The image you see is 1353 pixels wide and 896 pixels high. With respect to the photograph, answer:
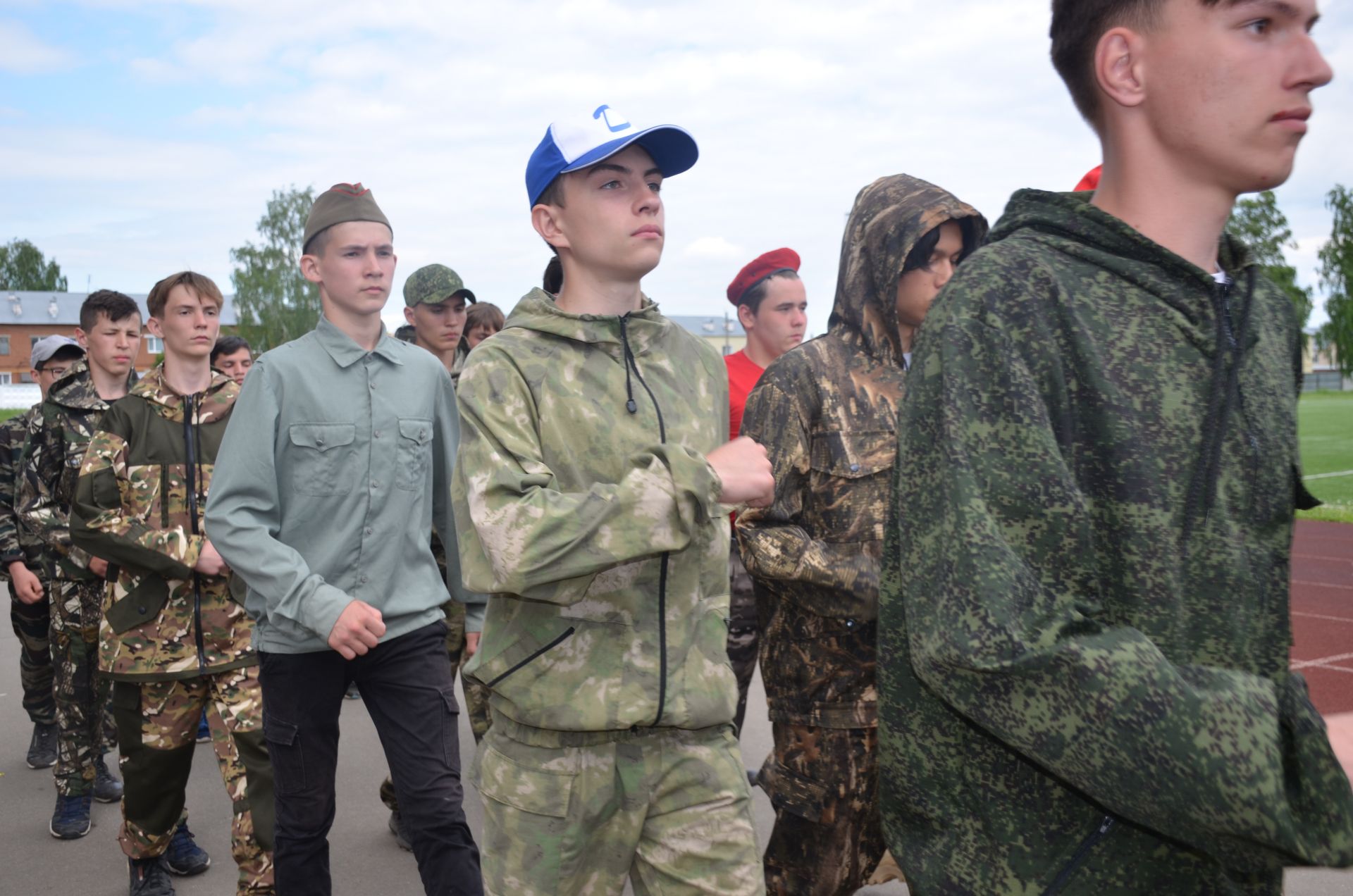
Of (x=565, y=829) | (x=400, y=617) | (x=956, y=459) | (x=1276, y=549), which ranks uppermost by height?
(x=956, y=459)

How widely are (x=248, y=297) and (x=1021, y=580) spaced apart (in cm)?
6037

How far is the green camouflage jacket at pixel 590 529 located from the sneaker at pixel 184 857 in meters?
2.92

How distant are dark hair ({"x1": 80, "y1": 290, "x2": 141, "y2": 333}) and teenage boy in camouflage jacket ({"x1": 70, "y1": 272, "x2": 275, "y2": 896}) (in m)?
1.53

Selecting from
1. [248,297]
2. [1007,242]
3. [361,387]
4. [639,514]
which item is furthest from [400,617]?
[248,297]

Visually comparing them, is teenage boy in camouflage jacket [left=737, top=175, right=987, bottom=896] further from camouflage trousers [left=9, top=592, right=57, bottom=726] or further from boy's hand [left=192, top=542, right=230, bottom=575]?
camouflage trousers [left=9, top=592, right=57, bottom=726]

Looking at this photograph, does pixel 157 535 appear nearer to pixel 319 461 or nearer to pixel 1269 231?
pixel 319 461

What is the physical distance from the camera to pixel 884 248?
3.42 meters

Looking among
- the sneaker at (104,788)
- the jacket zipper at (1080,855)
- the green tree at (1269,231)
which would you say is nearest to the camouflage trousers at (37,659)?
the sneaker at (104,788)

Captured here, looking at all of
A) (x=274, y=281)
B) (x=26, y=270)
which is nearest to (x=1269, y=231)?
(x=274, y=281)

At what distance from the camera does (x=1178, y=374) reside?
53.6 inches

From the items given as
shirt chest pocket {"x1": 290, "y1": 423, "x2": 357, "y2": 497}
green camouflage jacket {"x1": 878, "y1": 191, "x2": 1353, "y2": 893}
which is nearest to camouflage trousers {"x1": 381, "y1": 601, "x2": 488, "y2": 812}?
shirt chest pocket {"x1": 290, "y1": 423, "x2": 357, "y2": 497}

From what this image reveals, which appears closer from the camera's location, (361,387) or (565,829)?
(565,829)

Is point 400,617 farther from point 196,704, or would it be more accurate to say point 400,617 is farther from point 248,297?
point 248,297

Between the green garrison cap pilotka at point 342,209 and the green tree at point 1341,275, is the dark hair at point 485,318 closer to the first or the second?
the green garrison cap pilotka at point 342,209
